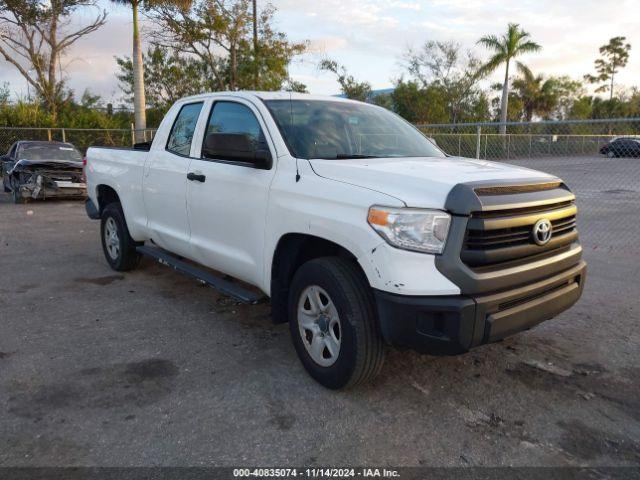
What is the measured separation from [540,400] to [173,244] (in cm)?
339

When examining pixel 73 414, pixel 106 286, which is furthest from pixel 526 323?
pixel 106 286

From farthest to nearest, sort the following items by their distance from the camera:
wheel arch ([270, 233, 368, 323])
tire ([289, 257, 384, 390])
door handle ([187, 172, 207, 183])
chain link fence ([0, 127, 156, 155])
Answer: chain link fence ([0, 127, 156, 155]), door handle ([187, 172, 207, 183]), wheel arch ([270, 233, 368, 323]), tire ([289, 257, 384, 390])

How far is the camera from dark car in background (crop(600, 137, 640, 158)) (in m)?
8.42

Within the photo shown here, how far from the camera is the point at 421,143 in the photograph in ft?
15.1

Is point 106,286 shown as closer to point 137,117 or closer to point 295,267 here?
point 295,267

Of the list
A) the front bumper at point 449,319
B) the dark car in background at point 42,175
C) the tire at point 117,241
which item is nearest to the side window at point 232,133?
the front bumper at point 449,319

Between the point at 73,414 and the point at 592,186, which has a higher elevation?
the point at 592,186

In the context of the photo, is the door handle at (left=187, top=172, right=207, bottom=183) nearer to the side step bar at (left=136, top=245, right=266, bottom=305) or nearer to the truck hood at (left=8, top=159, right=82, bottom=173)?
the side step bar at (left=136, top=245, right=266, bottom=305)

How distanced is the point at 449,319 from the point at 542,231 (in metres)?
0.91

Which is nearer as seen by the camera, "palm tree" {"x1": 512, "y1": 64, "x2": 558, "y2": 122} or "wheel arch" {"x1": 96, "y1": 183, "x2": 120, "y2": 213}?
"wheel arch" {"x1": 96, "y1": 183, "x2": 120, "y2": 213}

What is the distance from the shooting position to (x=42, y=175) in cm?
1252

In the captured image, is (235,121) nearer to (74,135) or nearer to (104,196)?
(104,196)

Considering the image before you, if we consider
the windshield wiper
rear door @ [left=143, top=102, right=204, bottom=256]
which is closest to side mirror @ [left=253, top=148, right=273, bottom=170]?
the windshield wiper

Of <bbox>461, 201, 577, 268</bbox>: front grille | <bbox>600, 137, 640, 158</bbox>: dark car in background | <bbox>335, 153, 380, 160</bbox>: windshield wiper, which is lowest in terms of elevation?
<bbox>461, 201, 577, 268</bbox>: front grille
